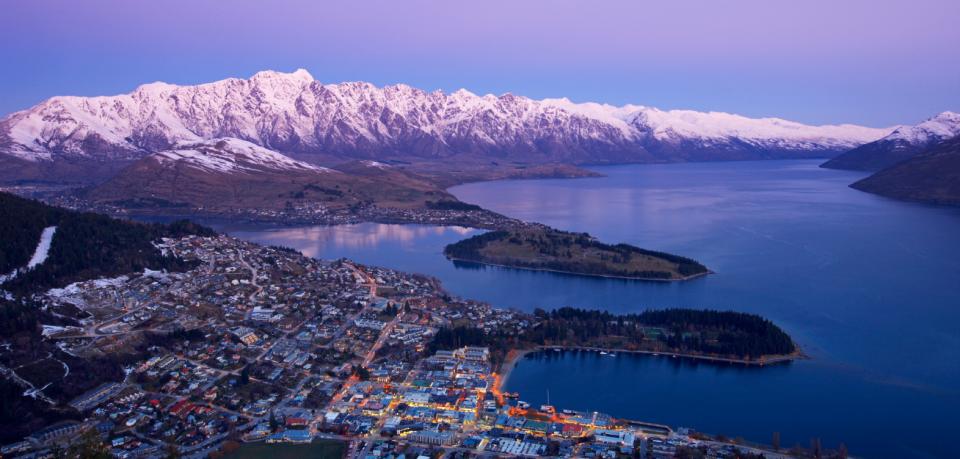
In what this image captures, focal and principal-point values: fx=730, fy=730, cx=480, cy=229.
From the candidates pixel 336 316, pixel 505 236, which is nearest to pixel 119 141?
pixel 505 236

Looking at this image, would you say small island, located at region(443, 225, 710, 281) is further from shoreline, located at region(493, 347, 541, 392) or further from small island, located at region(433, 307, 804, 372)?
shoreline, located at region(493, 347, 541, 392)

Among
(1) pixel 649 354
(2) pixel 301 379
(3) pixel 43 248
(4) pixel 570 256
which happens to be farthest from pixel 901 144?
(3) pixel 43 248

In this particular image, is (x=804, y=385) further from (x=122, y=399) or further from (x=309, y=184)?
(x=309, y=184)

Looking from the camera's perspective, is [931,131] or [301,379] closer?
[301,379]

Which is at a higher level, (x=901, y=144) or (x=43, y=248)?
(x=901, y=144)

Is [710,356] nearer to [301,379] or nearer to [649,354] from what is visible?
→ [649,354]

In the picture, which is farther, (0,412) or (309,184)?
(309,184)

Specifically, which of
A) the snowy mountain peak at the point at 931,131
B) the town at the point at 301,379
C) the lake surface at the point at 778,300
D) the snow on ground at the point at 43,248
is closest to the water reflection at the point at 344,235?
the lake surface at the point at 778,300

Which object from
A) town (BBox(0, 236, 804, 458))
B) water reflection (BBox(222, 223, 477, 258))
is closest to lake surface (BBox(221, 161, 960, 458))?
water reflection (BBox(222, 223, 477, 258))
